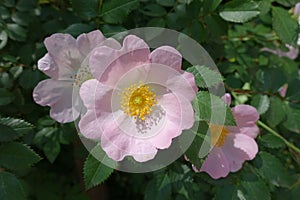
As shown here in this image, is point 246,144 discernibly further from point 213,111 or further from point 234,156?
point 213,111

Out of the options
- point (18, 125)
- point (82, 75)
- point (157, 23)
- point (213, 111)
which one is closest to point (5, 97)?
point (18, 125)

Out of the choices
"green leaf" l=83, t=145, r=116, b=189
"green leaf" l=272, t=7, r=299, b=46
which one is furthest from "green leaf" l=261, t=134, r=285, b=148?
"green leaf" l=83, t=145, r=116, b=189

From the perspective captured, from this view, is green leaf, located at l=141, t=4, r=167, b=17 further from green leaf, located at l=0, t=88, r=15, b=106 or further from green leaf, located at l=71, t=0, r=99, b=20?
green leaf, located at l=0, t=88, r=15, b=106

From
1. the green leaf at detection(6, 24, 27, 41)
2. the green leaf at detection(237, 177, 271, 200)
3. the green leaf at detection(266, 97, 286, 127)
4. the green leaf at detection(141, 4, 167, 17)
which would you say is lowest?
the green leaf at detection(237, 177, 271, 200)

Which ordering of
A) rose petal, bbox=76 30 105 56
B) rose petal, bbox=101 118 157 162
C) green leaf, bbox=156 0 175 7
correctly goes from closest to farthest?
rose petal, bbox=101 118 157 162 → rose petal, bbox=76 30 105 56 → green leaf, bbox=156 0 175 7

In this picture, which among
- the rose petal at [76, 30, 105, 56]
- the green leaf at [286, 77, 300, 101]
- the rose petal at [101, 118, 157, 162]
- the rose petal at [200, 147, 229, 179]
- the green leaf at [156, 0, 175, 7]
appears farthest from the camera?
the green leaf at [286, 77, 300, 101]

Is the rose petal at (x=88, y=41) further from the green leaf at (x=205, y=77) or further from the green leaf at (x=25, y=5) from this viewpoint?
the green leaf at (x=25, y=5)

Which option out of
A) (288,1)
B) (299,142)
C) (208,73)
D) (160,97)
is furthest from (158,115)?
(299,142)
